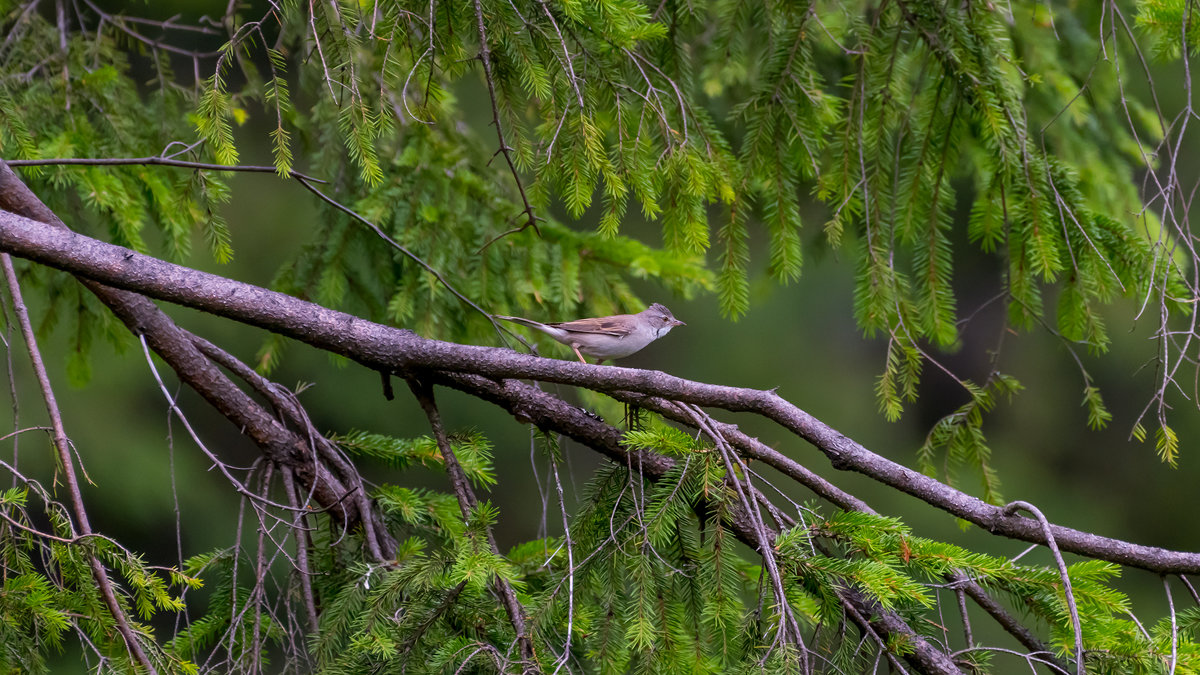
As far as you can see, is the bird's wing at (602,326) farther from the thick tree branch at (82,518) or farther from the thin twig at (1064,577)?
the thin twig at (1064,577)

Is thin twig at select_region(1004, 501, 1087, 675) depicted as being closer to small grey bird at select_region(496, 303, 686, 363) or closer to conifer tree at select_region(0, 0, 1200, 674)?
conifer tree at select_region(0, 0, 1200, 674)

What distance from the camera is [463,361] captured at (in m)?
2.20

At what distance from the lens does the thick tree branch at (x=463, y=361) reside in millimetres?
1989

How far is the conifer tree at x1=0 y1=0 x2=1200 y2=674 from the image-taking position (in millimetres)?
1975

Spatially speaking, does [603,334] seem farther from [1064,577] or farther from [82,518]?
[1064,577]

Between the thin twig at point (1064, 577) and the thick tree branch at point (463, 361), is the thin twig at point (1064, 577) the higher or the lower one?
the lower one

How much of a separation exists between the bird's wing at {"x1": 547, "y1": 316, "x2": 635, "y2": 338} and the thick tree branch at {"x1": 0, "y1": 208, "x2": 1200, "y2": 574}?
4.31 ft

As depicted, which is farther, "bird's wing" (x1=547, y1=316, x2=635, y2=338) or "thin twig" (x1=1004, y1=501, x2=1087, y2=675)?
"bird's wing" (x1=547, y1=316, x2=635, y2=338)

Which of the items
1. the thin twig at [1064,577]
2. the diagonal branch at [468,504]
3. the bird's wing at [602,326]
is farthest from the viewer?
the bird's wing at [602,326]

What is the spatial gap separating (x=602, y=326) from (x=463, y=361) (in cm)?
151

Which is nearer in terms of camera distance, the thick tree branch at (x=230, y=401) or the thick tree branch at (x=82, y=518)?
the thick tree branch at (x=82, y=518)

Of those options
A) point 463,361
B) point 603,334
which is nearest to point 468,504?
point 463,361

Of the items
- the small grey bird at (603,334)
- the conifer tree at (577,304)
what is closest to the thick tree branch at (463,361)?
the conifer tree at (577,304)

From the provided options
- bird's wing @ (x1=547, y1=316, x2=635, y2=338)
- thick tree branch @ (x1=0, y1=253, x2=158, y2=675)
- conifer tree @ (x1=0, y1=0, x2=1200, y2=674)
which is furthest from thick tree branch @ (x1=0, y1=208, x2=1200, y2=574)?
bird's wing @ (x1=547, y1=316, x2=635, y2=338)
